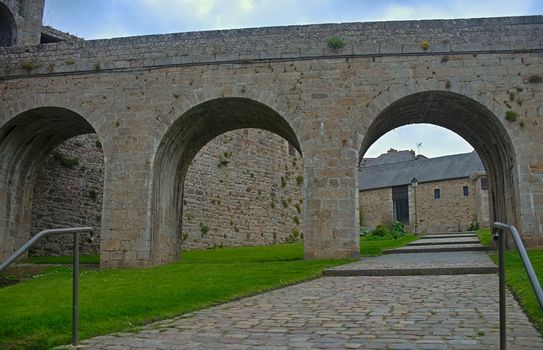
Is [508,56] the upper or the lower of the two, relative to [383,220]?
upper

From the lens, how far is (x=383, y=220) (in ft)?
137

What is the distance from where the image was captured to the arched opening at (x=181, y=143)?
14.0 meters

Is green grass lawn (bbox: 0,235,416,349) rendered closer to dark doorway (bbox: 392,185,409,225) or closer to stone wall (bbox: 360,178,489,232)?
stone wall (bbox: 360,178,489,232)

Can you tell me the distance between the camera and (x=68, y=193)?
18.8m

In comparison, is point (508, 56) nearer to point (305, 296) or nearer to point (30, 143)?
point (305, 296)

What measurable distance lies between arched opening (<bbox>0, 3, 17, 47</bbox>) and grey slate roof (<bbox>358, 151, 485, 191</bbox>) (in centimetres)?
2422

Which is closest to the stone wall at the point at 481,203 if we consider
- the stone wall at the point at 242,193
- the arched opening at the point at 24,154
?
the stone wall at the point at 242,193

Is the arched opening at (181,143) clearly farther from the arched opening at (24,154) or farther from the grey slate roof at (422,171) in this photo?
the grey slate roof at (422,171)

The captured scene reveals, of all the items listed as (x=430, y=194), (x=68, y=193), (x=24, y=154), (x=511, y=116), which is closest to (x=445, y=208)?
(x=430, y=194)

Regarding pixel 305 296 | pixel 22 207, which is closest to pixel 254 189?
pixel 22 207

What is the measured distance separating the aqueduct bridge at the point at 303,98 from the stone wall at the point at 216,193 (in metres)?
4.00

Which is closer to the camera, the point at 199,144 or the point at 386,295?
the point at 386,295

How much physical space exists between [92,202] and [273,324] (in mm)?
15501

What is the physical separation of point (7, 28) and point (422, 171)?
97.1 feet
